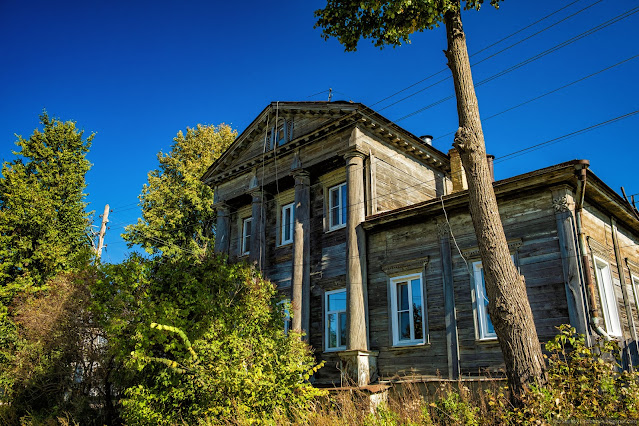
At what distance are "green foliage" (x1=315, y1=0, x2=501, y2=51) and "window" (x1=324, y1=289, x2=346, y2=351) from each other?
853 cm

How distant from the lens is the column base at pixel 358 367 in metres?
14.1

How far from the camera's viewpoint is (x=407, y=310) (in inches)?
577

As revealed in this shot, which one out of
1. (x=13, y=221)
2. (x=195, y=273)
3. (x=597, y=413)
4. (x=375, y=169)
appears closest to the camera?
(x=597, y=413)

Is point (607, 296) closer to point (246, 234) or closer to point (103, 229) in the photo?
point (246, 234)

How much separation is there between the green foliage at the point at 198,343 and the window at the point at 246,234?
6.78 m

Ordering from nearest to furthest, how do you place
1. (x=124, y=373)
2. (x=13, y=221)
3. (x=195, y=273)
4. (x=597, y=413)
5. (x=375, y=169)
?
1. (x=597, y=413)
2. (x=124, y=373)
3. (x=195, y=273)
4. (x=375, y=169)
5. (x=13, y=221)

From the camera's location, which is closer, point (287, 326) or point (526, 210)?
point (526, 210)

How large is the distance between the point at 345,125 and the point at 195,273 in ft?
24.5

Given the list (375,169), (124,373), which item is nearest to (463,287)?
(375,169)

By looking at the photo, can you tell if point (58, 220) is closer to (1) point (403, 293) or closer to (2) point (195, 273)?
(2) point (195, 273)

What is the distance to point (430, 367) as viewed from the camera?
1346cm

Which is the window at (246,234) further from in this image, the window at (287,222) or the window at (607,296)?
the window at (607,296)

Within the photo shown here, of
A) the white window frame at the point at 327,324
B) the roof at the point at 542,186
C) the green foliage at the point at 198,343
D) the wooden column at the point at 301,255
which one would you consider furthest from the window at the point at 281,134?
the green foliage at the point at 198,343

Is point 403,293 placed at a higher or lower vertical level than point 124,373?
higher
